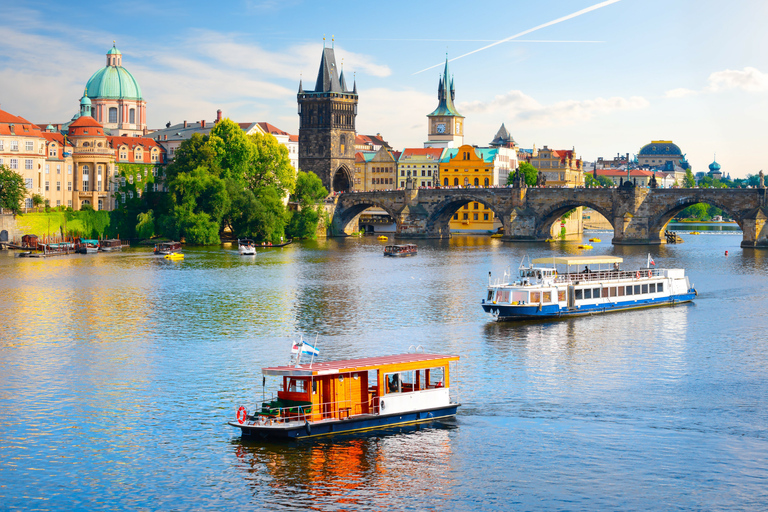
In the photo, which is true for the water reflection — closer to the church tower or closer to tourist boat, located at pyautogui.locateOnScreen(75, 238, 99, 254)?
tourist boat, located at pyautogui.locateOnScreen(75, 238, 99, 254)

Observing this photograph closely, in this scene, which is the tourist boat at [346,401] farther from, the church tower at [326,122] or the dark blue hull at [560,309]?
the church tower at [326,122]

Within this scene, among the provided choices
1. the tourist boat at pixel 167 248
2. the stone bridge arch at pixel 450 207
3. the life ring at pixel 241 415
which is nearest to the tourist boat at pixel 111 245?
the tourist boat at pixel 167 248

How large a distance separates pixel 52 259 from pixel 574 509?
3565 inches

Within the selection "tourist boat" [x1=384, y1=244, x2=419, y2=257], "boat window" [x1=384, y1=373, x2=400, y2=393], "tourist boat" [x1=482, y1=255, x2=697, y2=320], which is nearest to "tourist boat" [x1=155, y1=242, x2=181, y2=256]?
"tourist boat" [x1=384, y1=244, x2=419, y2=257]

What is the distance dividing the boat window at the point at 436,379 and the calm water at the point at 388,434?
137 centimetres

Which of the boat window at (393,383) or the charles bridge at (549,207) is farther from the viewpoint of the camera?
the charles bridge at (549,207)

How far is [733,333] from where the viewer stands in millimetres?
58625

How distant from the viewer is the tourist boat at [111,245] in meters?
123

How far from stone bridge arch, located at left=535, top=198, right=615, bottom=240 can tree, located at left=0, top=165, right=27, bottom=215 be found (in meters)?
77.6

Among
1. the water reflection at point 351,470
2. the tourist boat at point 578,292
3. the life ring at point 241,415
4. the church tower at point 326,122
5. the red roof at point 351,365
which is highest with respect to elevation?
the church tower at point 326,122

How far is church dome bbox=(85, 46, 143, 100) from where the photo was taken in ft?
630

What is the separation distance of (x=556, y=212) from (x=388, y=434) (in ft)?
399

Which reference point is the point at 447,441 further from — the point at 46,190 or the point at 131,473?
the point at 46,190

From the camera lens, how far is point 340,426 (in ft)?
114
